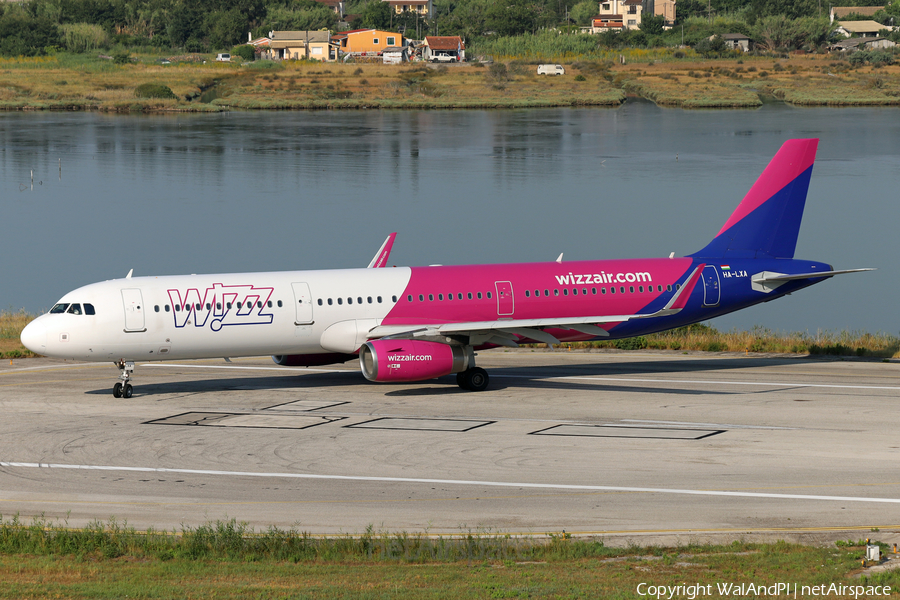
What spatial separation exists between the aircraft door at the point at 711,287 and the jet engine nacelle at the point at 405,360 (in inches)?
431

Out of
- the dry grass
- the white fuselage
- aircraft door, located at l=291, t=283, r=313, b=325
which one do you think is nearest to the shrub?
the dry grass

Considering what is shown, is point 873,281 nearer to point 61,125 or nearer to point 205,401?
point 205,401

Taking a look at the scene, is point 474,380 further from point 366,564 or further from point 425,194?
point 425,194

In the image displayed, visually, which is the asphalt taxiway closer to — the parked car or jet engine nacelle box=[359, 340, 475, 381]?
jet engine nacelle box=[359, 340, 475, 381]

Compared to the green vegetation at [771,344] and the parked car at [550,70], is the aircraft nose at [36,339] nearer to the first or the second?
the green vegetation at [771,344]

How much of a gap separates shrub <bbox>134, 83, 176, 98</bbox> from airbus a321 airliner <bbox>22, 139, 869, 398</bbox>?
133 m

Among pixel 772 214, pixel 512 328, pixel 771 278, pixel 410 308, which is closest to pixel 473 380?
pixel 512 328

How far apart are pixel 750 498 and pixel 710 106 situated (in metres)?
143

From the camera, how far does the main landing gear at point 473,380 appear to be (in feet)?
133

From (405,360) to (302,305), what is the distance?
174 inches

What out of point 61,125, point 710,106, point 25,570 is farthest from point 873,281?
point 61,125

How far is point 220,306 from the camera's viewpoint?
127 feet

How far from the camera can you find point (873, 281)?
7156cm

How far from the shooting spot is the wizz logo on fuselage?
38.3m
